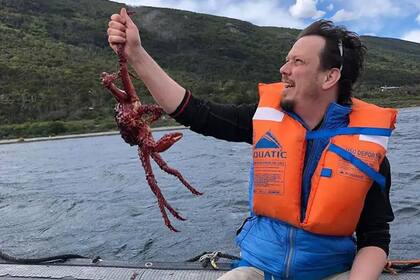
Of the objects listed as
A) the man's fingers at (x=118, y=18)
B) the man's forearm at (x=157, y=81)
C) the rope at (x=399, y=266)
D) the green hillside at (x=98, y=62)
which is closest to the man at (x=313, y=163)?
the man's forearm at (x=157, y=81)

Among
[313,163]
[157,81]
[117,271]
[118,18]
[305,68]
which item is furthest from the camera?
[117,271]

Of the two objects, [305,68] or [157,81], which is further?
[305,68]

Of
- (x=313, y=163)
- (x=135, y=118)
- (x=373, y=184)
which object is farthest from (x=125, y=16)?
(x=373, y=184)

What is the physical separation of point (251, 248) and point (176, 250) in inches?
176

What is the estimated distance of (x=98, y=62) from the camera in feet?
242

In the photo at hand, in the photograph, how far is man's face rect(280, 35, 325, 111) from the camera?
2.88m

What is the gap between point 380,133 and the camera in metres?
2.95

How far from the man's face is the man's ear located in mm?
25

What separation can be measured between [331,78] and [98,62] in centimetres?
7288

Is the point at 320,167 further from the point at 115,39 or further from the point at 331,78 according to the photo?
the point at 115,39

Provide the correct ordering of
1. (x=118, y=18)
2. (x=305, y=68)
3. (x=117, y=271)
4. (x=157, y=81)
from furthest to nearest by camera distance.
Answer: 1. (x=117, y=271)
2. (x=305, y=68)
3. (x=157, y=81)
4. (x=118, y=18)

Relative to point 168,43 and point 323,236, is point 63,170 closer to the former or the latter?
point 323,236

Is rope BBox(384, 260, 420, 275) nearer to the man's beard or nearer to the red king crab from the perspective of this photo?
the man's beard

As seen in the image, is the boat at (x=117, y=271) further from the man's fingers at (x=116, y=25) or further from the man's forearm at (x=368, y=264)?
the man's fingers at (x=116, y=25)
